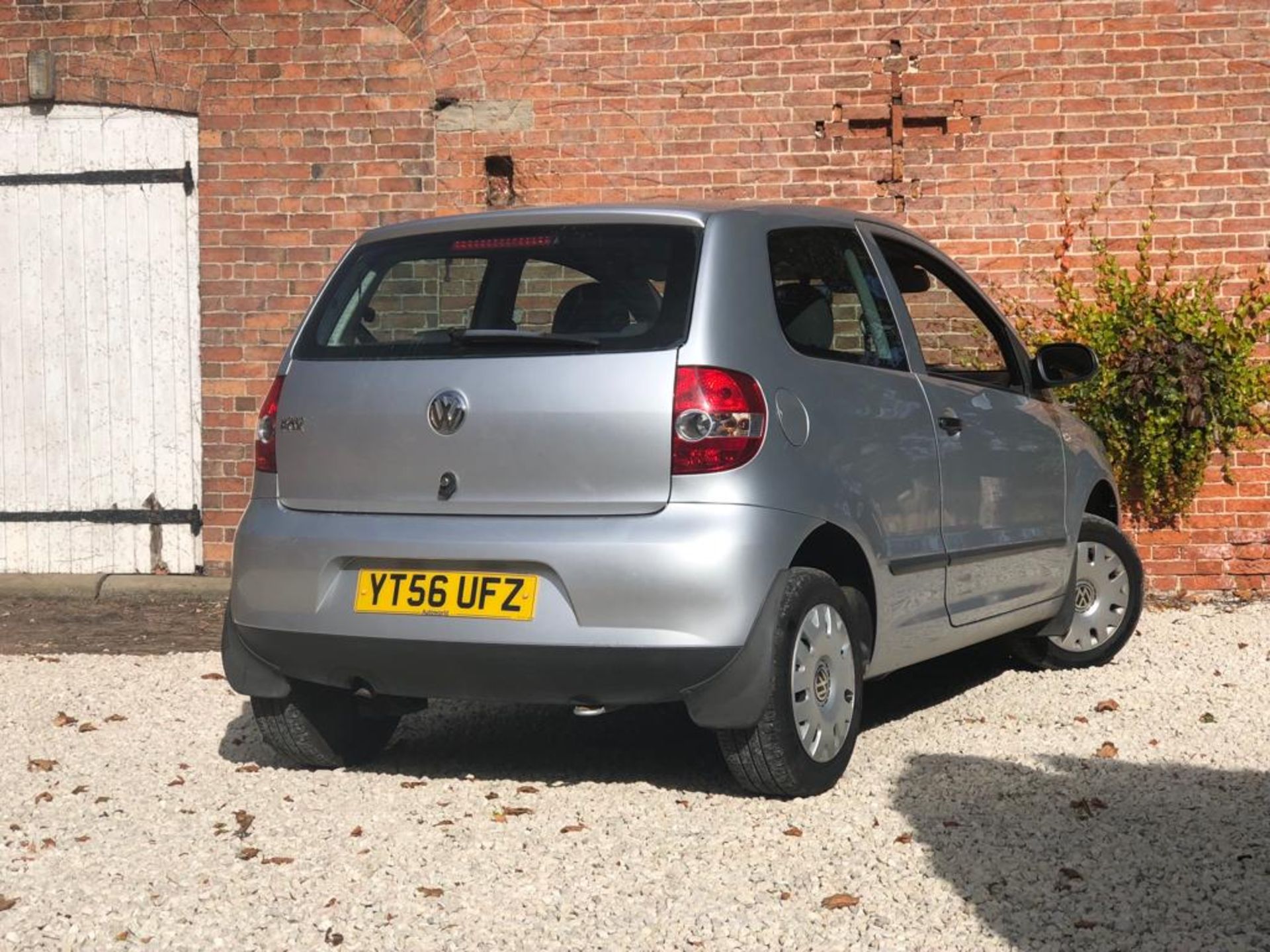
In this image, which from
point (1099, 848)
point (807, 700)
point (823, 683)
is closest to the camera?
point (1099, 848)

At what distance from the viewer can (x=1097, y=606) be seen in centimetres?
766

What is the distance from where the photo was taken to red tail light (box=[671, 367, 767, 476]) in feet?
16.0

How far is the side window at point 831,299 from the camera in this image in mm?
5391

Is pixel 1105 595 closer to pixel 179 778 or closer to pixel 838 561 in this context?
pixel 838 561

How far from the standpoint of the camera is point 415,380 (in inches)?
205

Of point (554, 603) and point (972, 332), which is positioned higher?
point (972, 332)

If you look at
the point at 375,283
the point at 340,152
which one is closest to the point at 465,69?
the point at 340,152

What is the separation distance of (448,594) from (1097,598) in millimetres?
3517

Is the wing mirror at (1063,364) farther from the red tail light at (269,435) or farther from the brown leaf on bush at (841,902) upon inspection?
the brown leaf on bush at (841,902)

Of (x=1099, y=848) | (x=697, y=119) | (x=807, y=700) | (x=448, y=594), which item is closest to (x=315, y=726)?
(x=448, y=594)

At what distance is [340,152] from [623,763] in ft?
18.8

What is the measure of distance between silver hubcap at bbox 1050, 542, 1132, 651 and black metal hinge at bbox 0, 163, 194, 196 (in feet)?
18.9

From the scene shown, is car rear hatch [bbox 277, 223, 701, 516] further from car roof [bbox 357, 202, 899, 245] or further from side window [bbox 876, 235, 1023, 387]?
side window [bbox 876, 235, 1023, 387]

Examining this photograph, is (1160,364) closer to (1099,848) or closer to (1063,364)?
(1063,364)
